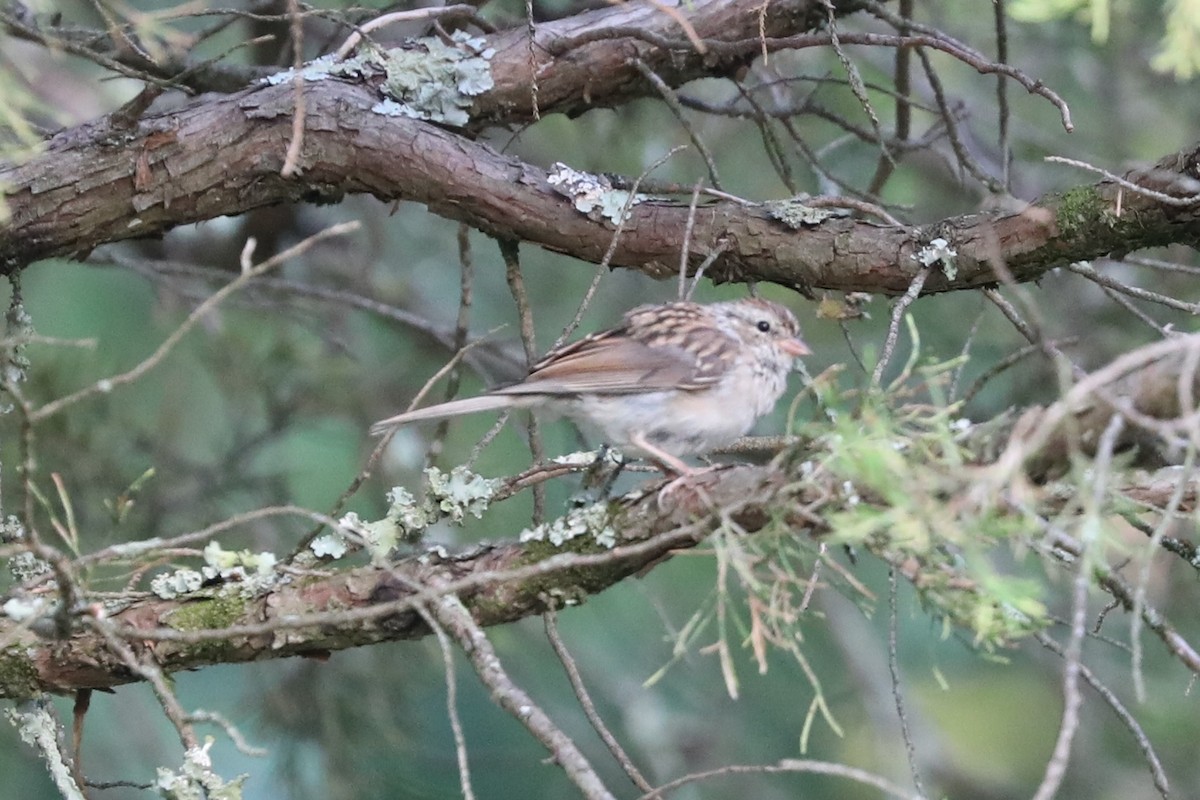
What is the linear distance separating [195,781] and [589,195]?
1.83 m

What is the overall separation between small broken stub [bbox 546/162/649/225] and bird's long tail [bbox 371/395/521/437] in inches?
22.8

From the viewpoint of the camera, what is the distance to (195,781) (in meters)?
2.69

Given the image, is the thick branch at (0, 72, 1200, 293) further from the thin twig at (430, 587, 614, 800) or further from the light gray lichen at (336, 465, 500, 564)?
the thin twig at (430, 587, 614, 800)

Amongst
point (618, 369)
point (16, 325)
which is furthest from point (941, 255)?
point (16, 325)

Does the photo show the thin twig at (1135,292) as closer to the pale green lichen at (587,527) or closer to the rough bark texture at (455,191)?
the rough bark texture at (455,191)

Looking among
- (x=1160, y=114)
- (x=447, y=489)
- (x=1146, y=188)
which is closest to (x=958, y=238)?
(x=1146, y=188)

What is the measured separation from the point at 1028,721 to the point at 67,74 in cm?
625

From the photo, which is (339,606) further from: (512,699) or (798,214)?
(798,214)

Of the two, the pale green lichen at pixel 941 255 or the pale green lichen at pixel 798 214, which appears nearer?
the pale green lichen at pixel 941 255

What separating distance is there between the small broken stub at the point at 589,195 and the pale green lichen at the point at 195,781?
172cm

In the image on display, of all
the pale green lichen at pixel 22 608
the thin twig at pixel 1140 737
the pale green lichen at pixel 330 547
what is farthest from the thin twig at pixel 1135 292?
the pale green lichen at pixel 22 608

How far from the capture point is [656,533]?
2773 mm

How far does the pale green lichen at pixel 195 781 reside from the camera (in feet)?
8.75

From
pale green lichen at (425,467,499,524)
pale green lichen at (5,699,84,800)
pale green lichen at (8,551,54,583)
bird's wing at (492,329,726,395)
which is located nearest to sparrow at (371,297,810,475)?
bird's wing at (492,329,726,395)
